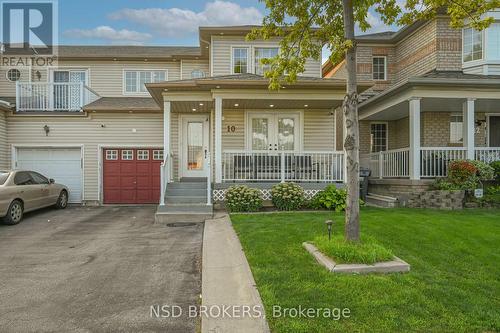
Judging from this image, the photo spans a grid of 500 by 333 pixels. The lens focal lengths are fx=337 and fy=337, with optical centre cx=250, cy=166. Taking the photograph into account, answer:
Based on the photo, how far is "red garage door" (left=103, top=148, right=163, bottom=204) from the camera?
43.5ft

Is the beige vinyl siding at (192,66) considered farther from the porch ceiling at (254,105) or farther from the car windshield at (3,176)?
the car windshield at (3,176)

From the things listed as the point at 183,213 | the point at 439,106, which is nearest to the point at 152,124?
the point at 183,213

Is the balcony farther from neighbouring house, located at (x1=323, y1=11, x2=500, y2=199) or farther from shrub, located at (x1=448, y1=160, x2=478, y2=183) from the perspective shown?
shrub, located at (x1=448, y1=160, x2=478, y2=183)

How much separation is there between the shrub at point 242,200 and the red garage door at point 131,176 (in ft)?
15.8

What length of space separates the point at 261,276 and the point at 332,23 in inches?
185

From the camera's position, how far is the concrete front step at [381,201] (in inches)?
409

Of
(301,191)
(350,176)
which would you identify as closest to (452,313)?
(350,176)

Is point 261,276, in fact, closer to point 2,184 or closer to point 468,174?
point 2,184

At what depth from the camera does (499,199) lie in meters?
9.85

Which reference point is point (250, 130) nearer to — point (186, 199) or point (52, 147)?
point (186, 199)

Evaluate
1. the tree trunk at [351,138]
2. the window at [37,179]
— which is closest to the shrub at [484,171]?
the tree trunk at [351,138]

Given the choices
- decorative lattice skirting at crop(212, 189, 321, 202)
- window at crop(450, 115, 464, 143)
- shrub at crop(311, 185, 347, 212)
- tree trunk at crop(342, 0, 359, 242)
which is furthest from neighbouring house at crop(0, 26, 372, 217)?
tree trunk at crop(342, 0, 359, 242)

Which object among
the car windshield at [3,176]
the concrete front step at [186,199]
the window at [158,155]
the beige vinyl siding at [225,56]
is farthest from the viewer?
the window at [158,155]

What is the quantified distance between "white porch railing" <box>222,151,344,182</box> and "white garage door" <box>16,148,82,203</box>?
21.4ft
